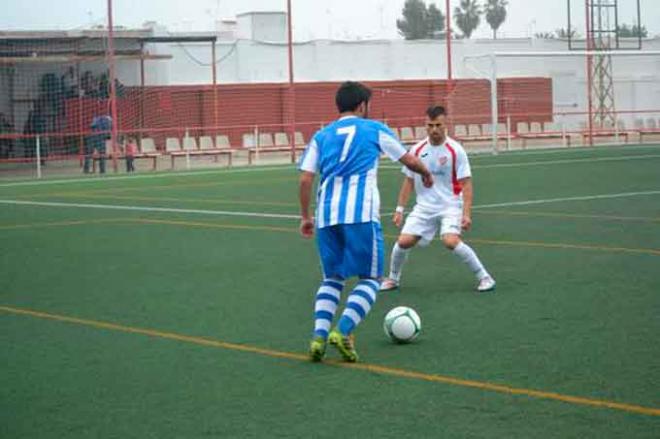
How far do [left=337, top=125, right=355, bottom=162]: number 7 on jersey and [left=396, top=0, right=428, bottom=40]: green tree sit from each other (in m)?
125

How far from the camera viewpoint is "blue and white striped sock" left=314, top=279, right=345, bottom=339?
8.70 meters

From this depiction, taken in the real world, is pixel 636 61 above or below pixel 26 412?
above

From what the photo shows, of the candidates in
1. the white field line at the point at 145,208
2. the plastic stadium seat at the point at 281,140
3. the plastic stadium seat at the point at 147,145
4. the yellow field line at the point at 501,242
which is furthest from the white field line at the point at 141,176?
the yellow field line at the point at 501,242

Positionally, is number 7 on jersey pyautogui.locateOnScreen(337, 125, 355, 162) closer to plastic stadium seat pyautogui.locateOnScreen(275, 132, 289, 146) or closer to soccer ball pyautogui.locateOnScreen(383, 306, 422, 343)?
soccer ball pyautogui.locateOnScreen(383, 306, 422, 343)

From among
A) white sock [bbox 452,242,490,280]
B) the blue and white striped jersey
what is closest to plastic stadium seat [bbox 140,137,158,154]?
white sock [bbox 452,242,490,280]

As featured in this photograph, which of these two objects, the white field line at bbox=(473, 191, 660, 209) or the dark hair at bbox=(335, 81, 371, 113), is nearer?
the dark hair at bbox=(335, 81, 371, 113)

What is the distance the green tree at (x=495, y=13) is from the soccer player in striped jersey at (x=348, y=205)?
428ft

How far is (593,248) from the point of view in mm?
14797

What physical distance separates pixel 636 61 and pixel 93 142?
2930 cm

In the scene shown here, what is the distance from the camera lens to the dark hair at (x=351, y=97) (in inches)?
344

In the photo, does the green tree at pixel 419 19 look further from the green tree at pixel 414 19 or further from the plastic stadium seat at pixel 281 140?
the plastic stadium seat at pixel 281 140

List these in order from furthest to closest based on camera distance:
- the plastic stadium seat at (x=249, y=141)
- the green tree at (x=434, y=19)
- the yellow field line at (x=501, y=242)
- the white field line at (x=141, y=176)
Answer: the green tree at (x=434, y=19)
the plastic stadium seat at (x=249, y=141)
the white field line at (x=141, y=176)
the yellow field line at (x=501, y=242)

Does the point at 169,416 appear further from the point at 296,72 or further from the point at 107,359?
the point at 296,72

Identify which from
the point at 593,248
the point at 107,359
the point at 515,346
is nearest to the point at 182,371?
the point at 107,359
